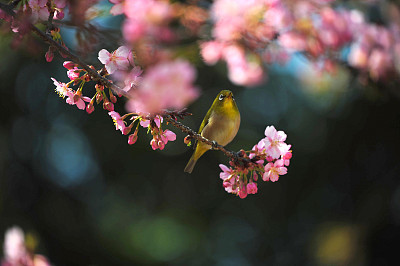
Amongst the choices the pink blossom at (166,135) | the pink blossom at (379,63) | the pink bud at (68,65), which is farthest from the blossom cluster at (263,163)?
the pink blossom at (379,63)

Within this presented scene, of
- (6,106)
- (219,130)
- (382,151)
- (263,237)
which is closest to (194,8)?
(219,130)

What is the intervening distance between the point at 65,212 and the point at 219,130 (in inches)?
194

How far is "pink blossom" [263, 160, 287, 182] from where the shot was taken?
1407mm

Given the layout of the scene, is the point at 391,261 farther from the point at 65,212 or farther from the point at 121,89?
the point at 121,89

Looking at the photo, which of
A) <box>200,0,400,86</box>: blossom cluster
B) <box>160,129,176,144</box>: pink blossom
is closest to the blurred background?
<box>200,0,400,86</box>: blossom cluster

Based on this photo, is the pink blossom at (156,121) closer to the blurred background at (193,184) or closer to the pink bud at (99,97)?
the pink bud at (99,97)

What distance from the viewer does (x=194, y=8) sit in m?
2.17

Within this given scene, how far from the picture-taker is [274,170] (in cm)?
143

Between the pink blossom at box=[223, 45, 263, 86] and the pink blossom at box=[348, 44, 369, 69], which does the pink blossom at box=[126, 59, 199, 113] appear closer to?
the pink blossom at box=[223, 45, 263, 86]

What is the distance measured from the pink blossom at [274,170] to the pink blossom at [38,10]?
0.88 metres

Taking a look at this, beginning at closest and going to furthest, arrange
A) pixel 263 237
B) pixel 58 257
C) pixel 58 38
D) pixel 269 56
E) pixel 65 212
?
1. pixel 58 38
2. pixel 269 56
3. pixel 58 257
4. pixel 65 212
5. pixel 263 237

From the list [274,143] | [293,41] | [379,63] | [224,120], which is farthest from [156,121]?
[379,63]

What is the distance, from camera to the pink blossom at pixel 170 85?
2.37 ft

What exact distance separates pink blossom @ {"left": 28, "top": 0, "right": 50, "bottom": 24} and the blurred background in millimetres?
4524
